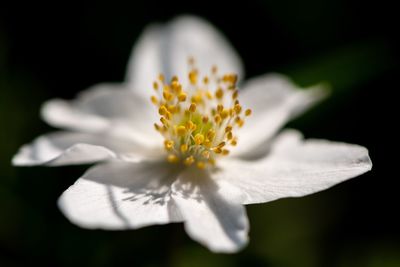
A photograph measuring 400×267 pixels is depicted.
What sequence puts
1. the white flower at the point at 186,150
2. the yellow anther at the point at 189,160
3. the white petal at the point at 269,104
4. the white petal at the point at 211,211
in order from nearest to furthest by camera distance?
the white petal at the point at 211,211
the white flower at the point at 186,150
the yellow anther at the point at 189,160
the white petal at the point at 269,104

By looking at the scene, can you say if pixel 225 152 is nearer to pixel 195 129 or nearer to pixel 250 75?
pixel 195 129

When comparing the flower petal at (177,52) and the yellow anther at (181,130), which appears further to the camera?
the flower petal at (177,52)

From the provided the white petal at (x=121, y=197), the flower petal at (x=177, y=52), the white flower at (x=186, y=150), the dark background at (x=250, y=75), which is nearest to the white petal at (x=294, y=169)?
the white flower at (x=186, y=150)

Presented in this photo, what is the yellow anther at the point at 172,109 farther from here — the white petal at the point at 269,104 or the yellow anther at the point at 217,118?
the white petal at the point at 269,104

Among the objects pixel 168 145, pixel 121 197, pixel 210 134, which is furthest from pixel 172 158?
pixel 121 197

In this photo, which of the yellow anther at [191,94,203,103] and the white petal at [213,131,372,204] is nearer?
the white petal at [213,131,372,204]

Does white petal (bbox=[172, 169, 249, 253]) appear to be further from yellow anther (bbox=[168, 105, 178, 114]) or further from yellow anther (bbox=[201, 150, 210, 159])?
yellow anther (bbox=[168, 105, 178, 114])

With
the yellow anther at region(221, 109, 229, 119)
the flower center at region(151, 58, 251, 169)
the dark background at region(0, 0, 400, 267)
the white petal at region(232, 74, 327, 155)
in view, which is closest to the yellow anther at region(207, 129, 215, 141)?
the flower center at region(151, 58, 251, 169)

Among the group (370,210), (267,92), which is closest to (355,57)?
(267,92)
